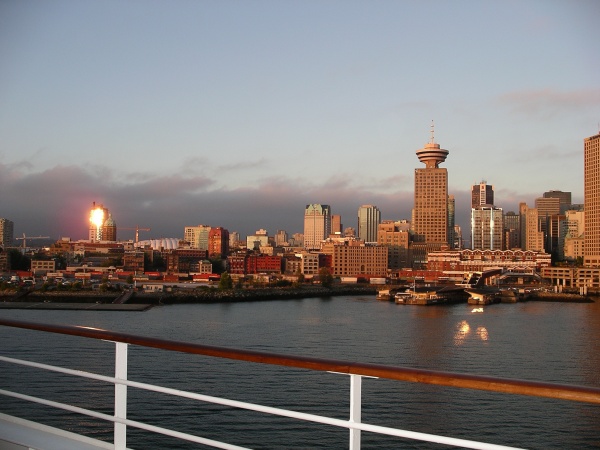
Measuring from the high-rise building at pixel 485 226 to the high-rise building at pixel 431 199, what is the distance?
6.33 metres

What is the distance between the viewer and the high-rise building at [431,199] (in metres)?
45.7

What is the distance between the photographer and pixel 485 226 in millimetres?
51625

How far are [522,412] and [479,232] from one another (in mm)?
48533

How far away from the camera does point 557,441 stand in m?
4.06

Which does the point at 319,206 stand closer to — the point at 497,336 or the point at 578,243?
the point at 578,243

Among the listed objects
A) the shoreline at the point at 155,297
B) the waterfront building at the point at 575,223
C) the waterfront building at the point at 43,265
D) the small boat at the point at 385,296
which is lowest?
the small boat at the point at 385,296

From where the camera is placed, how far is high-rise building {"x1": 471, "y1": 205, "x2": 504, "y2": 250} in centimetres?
5119

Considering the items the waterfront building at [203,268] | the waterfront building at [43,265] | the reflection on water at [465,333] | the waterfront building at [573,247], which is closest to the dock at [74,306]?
the reflection on water at [465,333]

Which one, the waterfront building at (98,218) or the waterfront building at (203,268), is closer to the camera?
the waterfront building at (203,268)

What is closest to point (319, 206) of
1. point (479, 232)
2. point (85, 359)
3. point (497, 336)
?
point (479, 232)

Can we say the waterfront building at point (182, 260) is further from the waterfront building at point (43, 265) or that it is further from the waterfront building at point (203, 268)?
the waterfront building at point (43, 265)

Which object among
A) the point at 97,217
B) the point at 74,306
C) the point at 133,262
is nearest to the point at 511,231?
the point at 133,262

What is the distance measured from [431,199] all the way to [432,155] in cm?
323

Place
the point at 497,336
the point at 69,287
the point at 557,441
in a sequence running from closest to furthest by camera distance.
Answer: the point at 557,441 → the point at 497,336 → the point at 69,287
